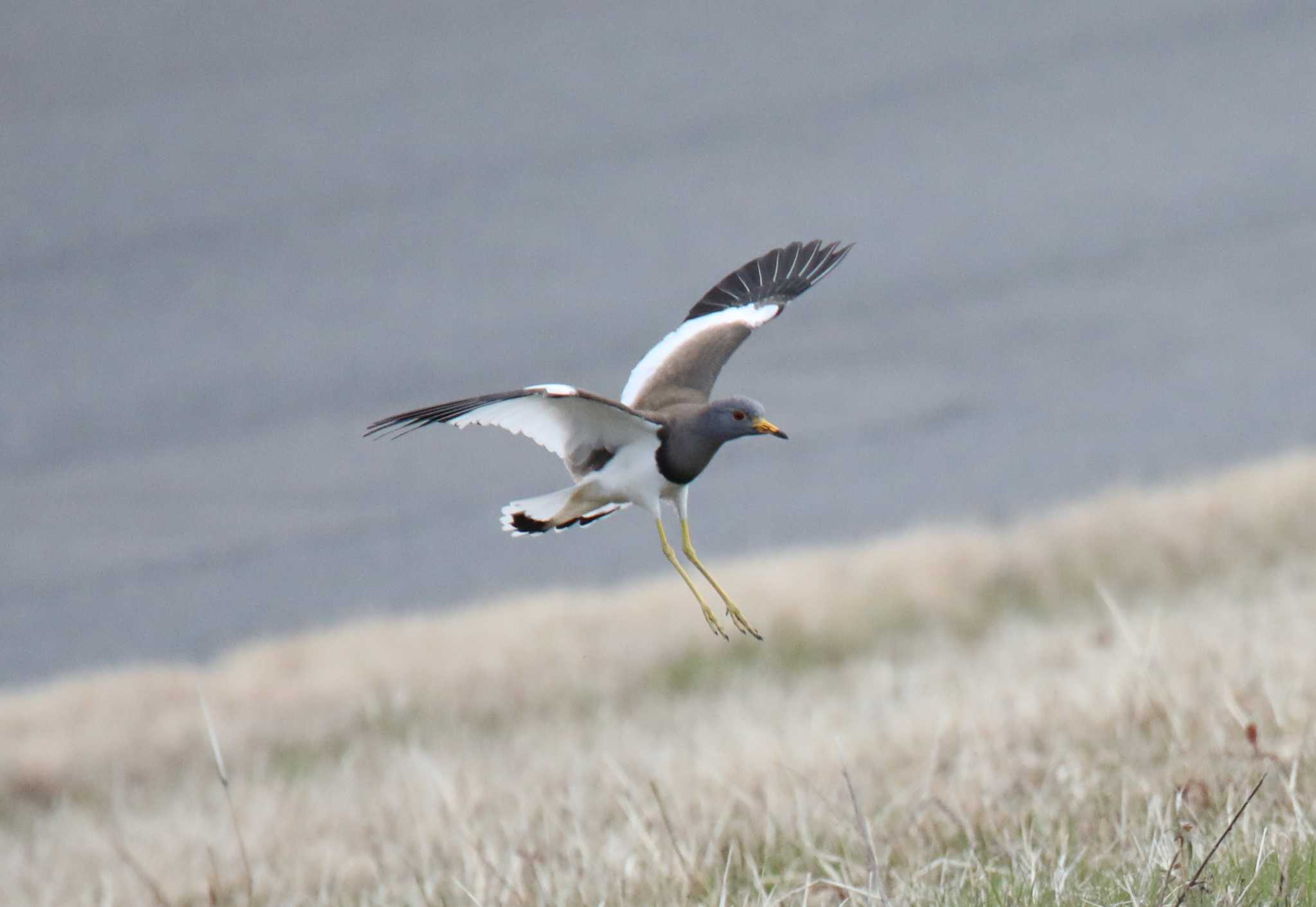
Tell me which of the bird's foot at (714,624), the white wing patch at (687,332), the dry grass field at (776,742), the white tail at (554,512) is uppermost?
the white wing patch at (687,332)

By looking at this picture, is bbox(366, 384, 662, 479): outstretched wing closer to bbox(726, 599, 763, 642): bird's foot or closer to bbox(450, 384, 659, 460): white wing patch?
bbox(450, 384, 659, 460): white wing patch

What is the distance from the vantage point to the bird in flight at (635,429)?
42.6 inches

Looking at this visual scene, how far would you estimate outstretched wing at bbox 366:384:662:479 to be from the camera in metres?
1.12

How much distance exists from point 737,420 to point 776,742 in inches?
132

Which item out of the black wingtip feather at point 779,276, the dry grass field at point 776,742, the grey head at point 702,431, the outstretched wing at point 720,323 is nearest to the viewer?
the grey head at point 702,431

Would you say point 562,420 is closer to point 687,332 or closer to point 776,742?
point 687,332

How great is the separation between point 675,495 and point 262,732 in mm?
6350

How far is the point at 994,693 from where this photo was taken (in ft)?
16.1

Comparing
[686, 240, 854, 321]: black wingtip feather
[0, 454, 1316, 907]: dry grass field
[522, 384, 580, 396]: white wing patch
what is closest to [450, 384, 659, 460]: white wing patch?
[522, 384, 580, 396]: white wing patch

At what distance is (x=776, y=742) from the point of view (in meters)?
4.38

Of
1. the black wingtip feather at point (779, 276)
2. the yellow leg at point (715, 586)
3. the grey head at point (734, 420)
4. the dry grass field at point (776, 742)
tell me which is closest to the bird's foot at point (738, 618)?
the yellow leg at point (715, 586)

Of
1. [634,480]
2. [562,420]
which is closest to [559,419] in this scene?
[562,420]

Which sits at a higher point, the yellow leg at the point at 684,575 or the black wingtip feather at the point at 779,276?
the black wingtip feather at the point at 779,276

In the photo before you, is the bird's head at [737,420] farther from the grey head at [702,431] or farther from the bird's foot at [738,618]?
the bird's foot at [738,618]
